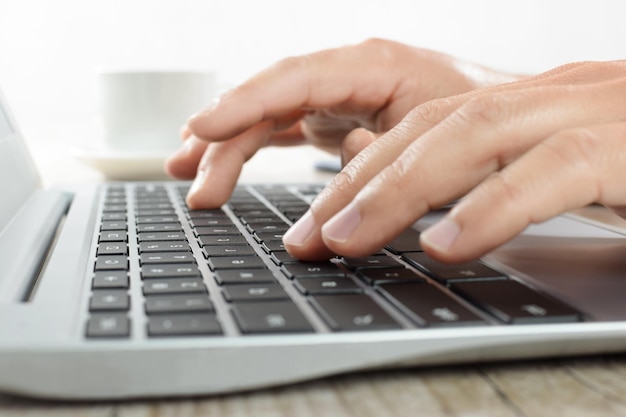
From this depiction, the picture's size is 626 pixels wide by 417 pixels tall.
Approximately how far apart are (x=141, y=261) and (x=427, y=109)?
0.20m

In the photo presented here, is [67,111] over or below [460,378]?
below

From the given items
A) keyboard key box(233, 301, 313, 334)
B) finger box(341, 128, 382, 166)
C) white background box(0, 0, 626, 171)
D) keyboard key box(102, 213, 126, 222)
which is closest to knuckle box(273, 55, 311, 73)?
finger box(341, 128, 382, 166)

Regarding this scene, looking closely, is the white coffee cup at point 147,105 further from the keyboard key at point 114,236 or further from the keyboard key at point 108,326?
the keyboard key at point 108,326

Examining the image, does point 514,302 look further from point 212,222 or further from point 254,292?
point 212,222

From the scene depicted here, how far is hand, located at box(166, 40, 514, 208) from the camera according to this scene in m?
0.68

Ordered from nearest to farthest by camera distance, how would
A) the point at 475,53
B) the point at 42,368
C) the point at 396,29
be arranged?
1. the point at 42,368
2. the point at 475,53
3. the point at 396,29

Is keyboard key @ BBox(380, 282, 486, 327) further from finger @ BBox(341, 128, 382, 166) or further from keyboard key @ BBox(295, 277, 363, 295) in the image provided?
finger @ BBox(341, 128, 382, 166)

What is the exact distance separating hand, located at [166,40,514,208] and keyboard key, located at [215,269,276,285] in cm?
26

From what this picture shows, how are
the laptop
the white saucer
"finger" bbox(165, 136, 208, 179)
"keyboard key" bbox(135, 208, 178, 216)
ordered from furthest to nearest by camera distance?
the white saucer, "finger" bbox(165, 136, 208, 179), "keyboard key" bbox(135, 208, 178, 216), the laptop

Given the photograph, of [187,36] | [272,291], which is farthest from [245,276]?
[187,36]

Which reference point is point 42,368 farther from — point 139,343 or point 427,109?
point 427,109

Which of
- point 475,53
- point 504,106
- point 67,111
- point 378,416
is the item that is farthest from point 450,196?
point 67,111

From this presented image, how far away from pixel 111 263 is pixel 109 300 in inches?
3.2

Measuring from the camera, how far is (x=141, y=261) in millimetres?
406
